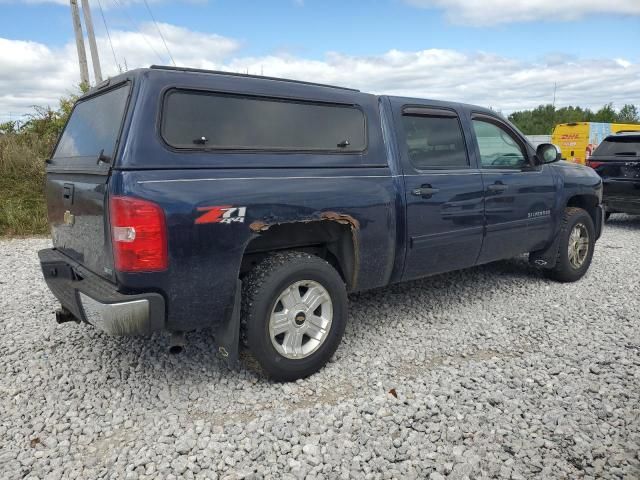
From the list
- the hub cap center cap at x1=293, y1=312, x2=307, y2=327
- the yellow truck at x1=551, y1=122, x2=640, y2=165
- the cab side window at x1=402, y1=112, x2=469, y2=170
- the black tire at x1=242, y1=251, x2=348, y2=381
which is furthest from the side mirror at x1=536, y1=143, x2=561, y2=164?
the yellow truck at x1=551, y1=122, x2=640, y2=165

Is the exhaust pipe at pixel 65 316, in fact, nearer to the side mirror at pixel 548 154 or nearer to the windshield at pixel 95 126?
the windshield at pixel 95 126

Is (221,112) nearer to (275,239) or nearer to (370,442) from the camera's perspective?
(275,239)

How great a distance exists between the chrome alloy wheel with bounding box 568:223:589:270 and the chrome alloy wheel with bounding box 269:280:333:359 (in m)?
3.32

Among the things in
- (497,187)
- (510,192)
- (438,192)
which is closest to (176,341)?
(438,192)

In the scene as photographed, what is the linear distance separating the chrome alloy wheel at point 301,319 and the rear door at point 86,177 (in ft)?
3.33

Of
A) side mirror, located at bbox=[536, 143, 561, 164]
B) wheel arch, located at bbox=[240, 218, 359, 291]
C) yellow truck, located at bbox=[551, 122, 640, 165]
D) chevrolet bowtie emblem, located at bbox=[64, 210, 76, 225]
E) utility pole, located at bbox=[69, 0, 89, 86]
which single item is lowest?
wheel arch, located at bbox=[240, 218, 359, 291]

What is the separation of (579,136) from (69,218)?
14.6m

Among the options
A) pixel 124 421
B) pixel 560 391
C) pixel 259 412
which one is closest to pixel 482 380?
pixel 560 391

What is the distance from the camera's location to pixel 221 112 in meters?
2.92

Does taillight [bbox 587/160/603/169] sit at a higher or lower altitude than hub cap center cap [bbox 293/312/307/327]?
higher

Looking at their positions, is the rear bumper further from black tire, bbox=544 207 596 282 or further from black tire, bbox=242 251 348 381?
black tire, bbox=544 207 596 282

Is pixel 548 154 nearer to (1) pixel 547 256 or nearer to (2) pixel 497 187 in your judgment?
(2) pixel 497 187

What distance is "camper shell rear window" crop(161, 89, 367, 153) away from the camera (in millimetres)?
2779

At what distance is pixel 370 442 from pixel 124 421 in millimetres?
1385
